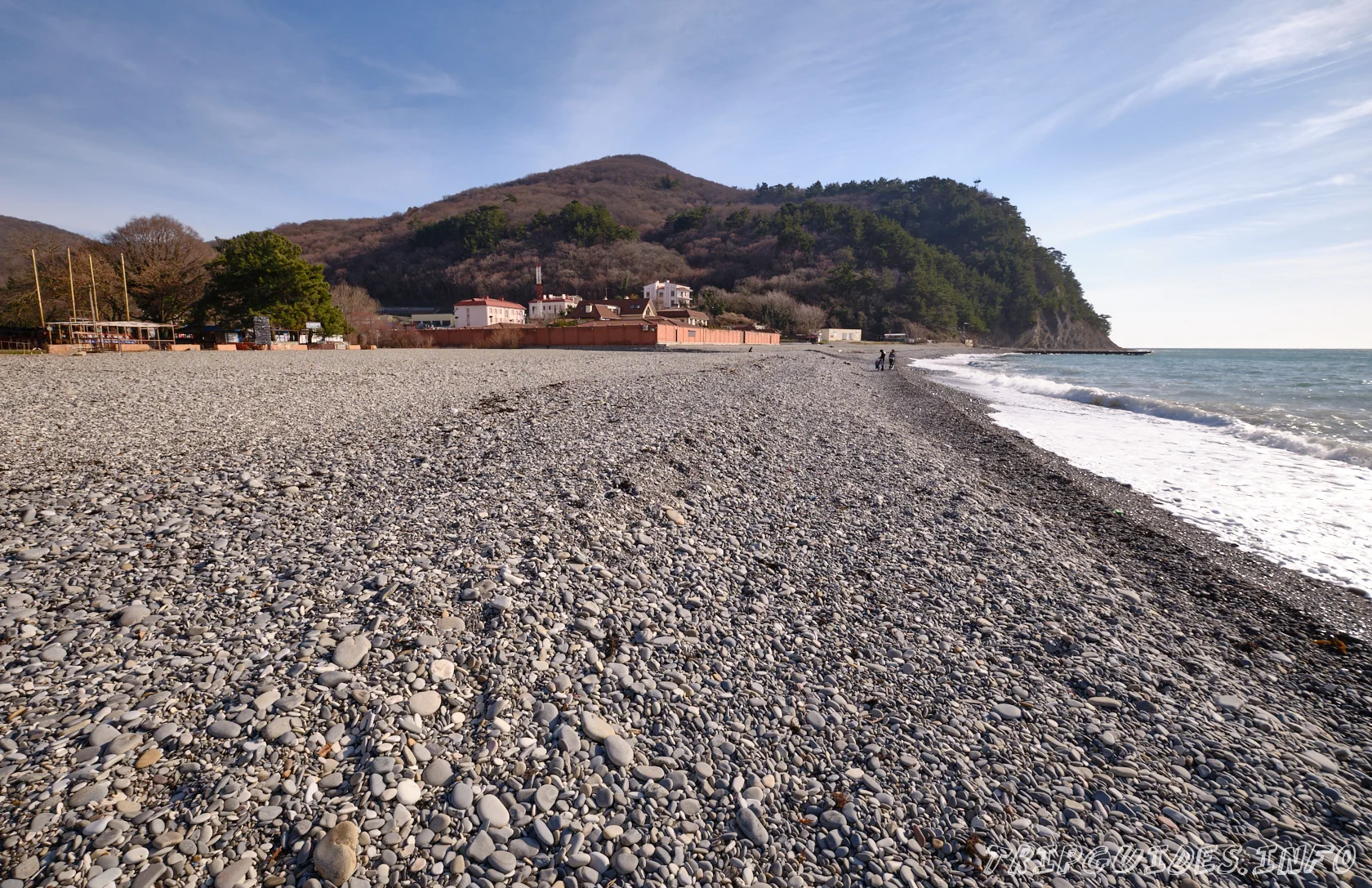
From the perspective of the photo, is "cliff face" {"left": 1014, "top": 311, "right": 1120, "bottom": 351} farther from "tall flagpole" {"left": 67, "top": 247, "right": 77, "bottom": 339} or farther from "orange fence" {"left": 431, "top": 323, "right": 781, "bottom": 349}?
"tall flagpole" {"left": 67, "top": 247, "right": 77, "bottom": 339}

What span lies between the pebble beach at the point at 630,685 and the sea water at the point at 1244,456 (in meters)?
1.06

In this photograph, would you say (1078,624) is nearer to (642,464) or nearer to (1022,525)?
(1022,525)

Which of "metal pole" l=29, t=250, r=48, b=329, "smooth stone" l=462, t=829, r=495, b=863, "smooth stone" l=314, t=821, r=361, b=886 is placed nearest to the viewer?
"smooth stone" l=314, t=821, r=361, b=886

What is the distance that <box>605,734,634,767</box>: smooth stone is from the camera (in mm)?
3092

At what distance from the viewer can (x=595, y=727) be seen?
3299 millimetres

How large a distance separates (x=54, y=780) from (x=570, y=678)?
2.32 m

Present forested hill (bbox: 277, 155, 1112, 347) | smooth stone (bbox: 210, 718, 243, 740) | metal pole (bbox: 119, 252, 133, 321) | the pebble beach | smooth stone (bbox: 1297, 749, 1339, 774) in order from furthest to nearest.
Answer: forested hill (bbox: 277, 155, 1112, 347) < metal pole (bbox: 119, 252, 133, 321) < smooth stone (bbox: 1297, 749, 1339, 774) < smooth stone (bbox: 210, 718, 243, 740) < the pebble beach

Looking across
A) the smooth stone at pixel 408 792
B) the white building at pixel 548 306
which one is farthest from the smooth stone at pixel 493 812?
the white building at pixel 548 306

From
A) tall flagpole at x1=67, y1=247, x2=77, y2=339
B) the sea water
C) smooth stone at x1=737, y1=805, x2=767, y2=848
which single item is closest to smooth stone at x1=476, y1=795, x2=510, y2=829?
smooth stone at x1=737, y1=805, x2=767, y2=848

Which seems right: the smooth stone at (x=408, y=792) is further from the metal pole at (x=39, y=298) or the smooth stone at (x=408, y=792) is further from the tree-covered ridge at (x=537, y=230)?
the tree-covered ridge at (x=537, y=230)

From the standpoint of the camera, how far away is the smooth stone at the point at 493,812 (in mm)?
2691

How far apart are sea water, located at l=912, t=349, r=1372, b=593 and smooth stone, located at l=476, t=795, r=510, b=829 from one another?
8.01m

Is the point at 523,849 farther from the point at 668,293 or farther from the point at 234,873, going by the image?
A: the point at 668,293

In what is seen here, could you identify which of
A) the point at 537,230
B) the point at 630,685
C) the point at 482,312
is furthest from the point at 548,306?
the point at 630,685
